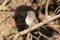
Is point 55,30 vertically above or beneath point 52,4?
beneath

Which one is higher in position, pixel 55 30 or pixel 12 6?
pixel 12 6

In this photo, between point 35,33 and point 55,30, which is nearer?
point 35,33

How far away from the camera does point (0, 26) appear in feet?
23.1

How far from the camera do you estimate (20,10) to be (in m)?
7.43

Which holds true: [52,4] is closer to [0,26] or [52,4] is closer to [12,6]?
[12,6]

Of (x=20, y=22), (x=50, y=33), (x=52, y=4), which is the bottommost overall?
(x=50, y=33)

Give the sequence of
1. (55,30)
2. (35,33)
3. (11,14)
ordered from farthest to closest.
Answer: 1. (55,30)
2. (11,14)
3. (35,33)

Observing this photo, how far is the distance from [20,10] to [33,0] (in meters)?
0.55

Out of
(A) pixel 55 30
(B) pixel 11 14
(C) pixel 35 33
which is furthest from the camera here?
(A) pixel 55 30

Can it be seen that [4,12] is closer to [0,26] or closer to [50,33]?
[0,26]

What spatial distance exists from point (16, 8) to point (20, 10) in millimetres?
140

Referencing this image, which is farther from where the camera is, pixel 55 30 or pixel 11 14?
pixel 55 30

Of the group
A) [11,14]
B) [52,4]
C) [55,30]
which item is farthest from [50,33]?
[11,14]

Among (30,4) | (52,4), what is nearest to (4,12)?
(30,4)
